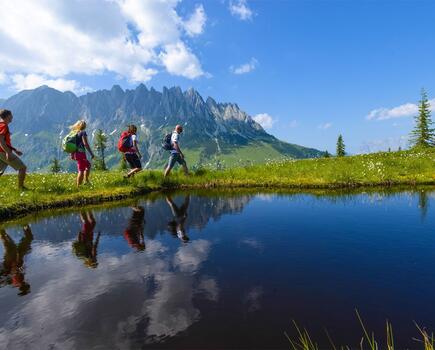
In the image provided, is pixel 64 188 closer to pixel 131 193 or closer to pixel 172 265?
pixel 131 193

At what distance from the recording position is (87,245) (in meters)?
9.10

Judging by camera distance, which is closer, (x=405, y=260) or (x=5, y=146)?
(x=405, y=260)

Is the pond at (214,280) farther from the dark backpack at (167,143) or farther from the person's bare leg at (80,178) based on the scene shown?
the dark backpack at (167,143)

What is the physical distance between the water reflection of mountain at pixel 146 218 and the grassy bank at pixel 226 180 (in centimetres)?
196

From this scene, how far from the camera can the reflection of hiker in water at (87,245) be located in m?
7.88

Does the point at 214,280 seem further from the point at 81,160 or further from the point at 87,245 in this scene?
the point at 81,160

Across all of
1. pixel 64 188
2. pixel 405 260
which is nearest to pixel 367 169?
pixel 405 260

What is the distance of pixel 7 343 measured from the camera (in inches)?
181

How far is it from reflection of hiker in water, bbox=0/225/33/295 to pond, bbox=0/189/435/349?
0.13 feet

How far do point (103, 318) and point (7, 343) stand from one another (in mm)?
1234

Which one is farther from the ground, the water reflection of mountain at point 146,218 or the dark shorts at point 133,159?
the dark shorts at point 133,159

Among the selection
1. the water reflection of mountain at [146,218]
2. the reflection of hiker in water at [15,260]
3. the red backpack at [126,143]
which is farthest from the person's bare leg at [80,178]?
the reflection of hiker in water at [15,260]

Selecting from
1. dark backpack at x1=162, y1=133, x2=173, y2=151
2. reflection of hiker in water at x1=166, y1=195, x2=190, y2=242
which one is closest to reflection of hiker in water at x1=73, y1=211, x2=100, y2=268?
reflection of hiker in water at x1=166, y1=195, x2=190, y2=242

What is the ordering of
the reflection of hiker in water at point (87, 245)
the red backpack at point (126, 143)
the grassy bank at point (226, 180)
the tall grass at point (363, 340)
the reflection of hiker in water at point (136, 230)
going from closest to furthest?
the tall grass at point (363, 340) → the reflection of hiker in water at point (87, 245) → the reflection of hiker in water at point (136, 230) → the grassy bank at point (226, 180) → the red backpack at point (126, 143)
